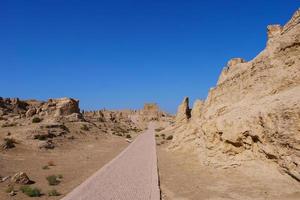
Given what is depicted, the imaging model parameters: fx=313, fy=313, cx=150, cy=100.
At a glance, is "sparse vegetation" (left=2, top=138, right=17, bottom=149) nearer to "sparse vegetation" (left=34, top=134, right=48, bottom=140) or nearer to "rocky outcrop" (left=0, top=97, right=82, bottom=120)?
"sparse vegetation" (left=34, top=134, right=48, bottom=140)

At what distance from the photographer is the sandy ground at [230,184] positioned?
10.5m

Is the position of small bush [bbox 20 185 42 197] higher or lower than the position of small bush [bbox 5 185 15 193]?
lower

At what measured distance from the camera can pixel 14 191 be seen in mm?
12742

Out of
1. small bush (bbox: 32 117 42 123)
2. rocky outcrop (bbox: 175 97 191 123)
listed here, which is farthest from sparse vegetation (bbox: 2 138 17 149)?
rocky outcrop (bbox: 175 97 191 123)

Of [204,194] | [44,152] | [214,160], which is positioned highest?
[44,152]

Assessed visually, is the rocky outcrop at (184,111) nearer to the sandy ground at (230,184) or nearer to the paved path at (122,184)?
the paved path at (122,184)

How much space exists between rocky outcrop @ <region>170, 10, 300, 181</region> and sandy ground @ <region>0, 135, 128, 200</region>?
713 centimetres

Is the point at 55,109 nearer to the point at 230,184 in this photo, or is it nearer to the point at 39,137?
the point at 39,137

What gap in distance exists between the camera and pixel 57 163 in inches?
821

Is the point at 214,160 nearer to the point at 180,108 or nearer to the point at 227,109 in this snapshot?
the point at 227,109

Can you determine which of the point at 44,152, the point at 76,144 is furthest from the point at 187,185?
the point at 76,144

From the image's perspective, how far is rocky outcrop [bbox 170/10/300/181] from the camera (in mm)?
10469

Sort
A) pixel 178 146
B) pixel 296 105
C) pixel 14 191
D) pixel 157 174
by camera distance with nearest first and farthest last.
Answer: pixel 296 105 → pixel 14 191 → pixel 157 174 → pixel 178 146

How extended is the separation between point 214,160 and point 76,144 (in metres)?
17.7
